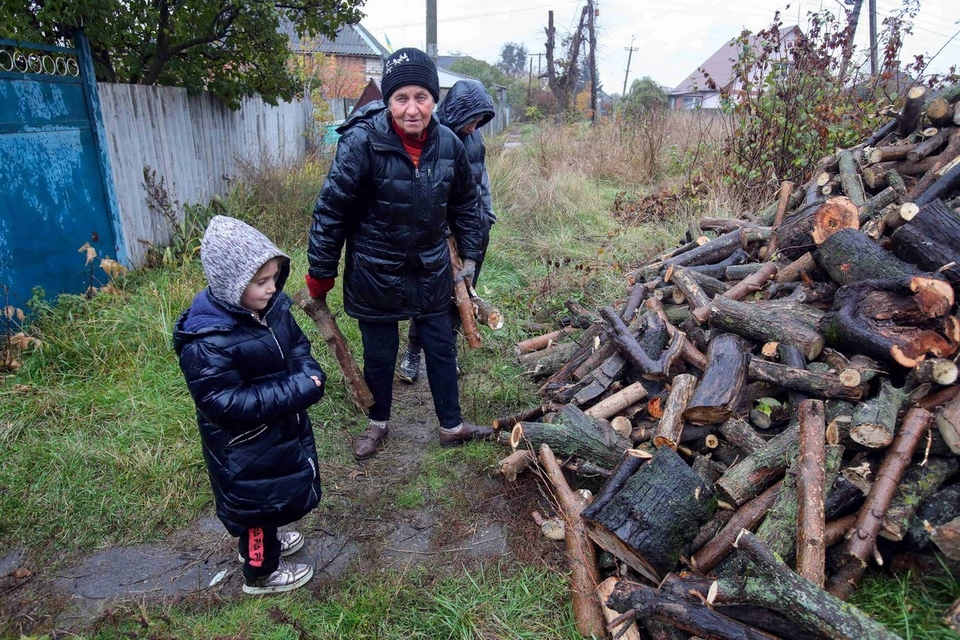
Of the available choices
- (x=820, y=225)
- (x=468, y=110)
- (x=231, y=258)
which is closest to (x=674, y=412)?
(x=820, y=225)

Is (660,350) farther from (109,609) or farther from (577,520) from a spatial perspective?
(109,609)

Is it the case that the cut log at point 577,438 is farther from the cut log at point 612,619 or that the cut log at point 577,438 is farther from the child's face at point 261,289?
the child's face at point 261,289

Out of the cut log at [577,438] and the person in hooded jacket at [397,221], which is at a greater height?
the person in hooded jacket at [397,221]

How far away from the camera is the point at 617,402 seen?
11.1 feet

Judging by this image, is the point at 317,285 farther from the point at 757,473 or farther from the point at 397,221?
the point at 757,473

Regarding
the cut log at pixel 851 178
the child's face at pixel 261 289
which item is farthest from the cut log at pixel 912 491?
the cut log at pixel 851 178

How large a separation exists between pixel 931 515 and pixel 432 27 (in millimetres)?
12708

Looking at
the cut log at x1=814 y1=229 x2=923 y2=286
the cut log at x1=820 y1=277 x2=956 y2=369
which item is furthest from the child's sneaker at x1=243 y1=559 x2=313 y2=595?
the cut log at x1=814 y1=229 x2=923 y2=286

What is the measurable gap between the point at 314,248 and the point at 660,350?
216 cm

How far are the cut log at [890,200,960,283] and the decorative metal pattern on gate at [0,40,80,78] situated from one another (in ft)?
19.4

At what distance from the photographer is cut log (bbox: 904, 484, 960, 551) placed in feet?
7.26

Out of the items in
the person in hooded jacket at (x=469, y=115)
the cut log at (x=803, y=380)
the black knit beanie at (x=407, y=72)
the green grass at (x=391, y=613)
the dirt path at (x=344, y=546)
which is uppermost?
the black knit beanie at (x=407, y=72)

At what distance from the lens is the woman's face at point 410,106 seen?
112 inches

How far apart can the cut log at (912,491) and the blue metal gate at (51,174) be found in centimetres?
538
